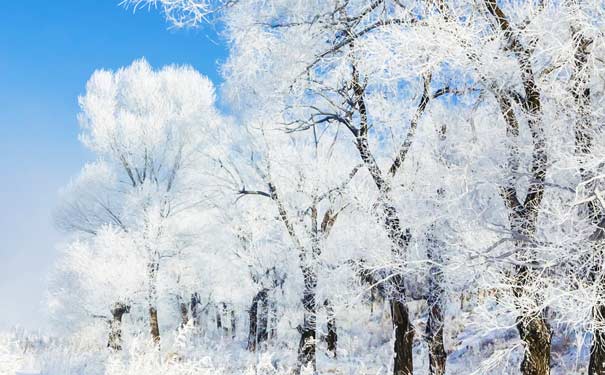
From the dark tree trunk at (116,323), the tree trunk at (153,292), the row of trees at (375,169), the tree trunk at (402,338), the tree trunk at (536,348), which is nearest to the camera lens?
the row of trees at (375,169)

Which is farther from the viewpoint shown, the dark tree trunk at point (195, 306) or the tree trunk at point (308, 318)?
the dark tree trunk at point (195, 306)

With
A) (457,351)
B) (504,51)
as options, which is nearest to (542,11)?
(504,51)

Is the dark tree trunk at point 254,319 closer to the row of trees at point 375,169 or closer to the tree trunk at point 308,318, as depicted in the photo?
the row of trees at point 375,169

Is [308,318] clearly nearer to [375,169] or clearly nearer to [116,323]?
[375,169]

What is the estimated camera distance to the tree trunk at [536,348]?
22.1 ft

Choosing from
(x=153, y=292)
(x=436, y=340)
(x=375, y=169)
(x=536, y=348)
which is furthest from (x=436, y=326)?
(x=153, y=292)

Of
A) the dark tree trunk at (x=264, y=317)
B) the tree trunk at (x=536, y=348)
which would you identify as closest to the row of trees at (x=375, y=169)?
the tree trunk at (x=536, y=348)

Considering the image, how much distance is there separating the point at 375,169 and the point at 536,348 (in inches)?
154

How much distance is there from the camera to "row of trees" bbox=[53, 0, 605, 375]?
578 centimetres

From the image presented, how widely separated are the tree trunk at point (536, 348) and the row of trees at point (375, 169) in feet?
0.08

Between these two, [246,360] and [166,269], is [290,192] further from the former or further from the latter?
[166,269]

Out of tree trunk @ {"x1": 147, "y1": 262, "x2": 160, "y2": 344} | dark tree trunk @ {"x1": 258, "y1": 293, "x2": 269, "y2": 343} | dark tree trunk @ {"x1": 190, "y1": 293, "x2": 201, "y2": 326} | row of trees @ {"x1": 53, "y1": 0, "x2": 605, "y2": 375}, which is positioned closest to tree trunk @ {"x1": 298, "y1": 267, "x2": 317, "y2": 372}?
row of trees @ {"x1": 53, "y1": 0, "x2": 605, "y2": 375}

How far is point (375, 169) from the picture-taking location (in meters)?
9.53

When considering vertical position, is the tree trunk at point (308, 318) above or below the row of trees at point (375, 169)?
below
